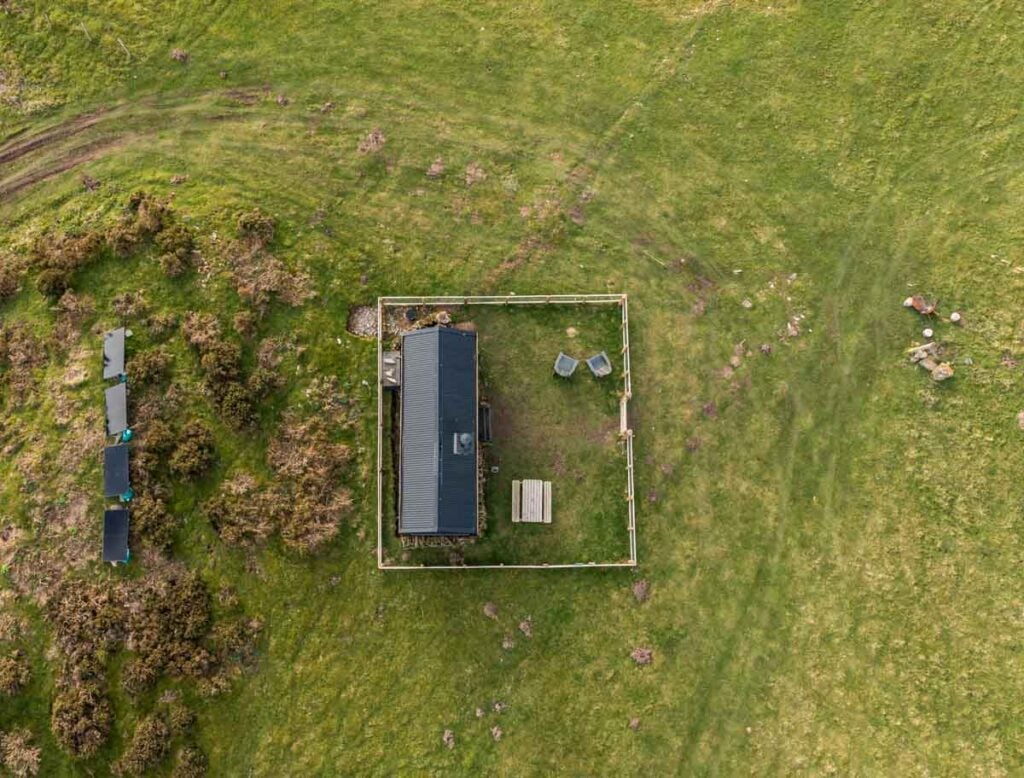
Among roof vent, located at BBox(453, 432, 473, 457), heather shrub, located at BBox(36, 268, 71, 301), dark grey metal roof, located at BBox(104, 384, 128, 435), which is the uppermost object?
heather shrub, located at BBox(36, 268, 71, 301)

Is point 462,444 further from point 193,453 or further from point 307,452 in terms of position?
point 193,453

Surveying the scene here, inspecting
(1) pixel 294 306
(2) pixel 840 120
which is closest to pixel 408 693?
(1) pixel 294 306

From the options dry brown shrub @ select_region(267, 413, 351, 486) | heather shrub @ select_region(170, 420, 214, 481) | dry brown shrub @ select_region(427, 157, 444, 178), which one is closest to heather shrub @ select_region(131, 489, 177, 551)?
heather shrub @ select_region(170, 420, 214, 481)

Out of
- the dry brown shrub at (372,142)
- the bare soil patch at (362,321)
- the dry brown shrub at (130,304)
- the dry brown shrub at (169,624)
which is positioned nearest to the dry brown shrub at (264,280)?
the bare soil patch at (362,321)

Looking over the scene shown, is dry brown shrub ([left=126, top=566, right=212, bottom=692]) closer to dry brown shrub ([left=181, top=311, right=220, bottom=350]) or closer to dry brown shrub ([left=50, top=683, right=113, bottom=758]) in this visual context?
dry brown shrub ([left=50, top=683, right=113, bottom=758])

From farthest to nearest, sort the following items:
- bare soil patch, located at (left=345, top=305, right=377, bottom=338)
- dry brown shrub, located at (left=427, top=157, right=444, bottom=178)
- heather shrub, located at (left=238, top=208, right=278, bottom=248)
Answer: dry brown shrub, located at (left=427, top=157, right=444, bottom=178)
heather shrub, located at (left=238, top=208, right=278, bottom=248)
bare soil patch, located at (left=345, top=305, right=377, bottom=338)

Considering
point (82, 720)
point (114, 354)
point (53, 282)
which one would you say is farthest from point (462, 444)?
point (53, 282)
